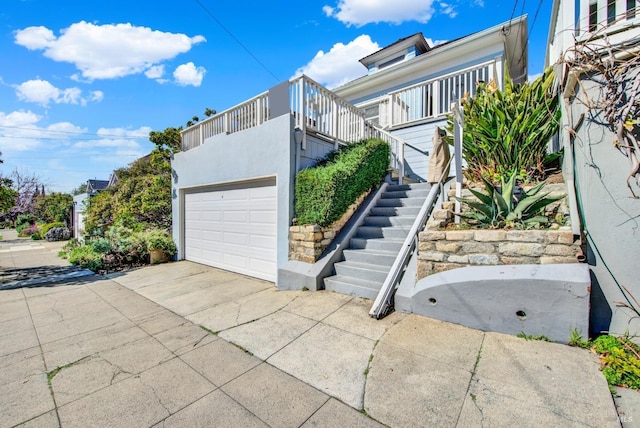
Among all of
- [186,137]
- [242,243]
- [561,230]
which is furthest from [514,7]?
[186,137]

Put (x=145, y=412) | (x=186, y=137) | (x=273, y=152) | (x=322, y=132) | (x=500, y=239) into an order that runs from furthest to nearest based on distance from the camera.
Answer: (x=186, y=137), (x=322, y=132), (x=273, y=152), (x=500, y=239), (x=145, y=412)

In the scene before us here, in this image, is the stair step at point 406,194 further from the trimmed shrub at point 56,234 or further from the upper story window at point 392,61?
the trimmed shrub at point 56,234

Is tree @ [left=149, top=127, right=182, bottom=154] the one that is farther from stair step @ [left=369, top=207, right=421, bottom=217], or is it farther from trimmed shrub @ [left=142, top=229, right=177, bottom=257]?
stair step @ [left=369, top=207, right=421, bottom=217]

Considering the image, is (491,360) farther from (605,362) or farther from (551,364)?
(605,362)

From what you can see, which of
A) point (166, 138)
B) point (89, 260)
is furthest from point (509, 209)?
point (166, 138)

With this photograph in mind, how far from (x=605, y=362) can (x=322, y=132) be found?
5.22 meters

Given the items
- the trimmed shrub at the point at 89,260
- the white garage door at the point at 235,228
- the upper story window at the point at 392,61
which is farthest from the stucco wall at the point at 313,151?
the upper story window at the point at 392,61

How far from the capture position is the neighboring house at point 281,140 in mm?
5410

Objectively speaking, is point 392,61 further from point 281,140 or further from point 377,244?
point 377,244

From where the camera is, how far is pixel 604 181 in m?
2.93

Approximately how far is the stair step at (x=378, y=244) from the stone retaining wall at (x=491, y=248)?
1056 mm

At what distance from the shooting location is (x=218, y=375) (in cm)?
255

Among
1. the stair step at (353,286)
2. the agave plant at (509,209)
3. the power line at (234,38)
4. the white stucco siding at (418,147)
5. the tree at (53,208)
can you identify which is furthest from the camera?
the tree at (53,208)

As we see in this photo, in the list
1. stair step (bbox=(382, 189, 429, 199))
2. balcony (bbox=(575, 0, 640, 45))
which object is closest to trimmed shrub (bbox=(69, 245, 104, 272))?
stair step (bbox=(382, 189, 429, 199))
